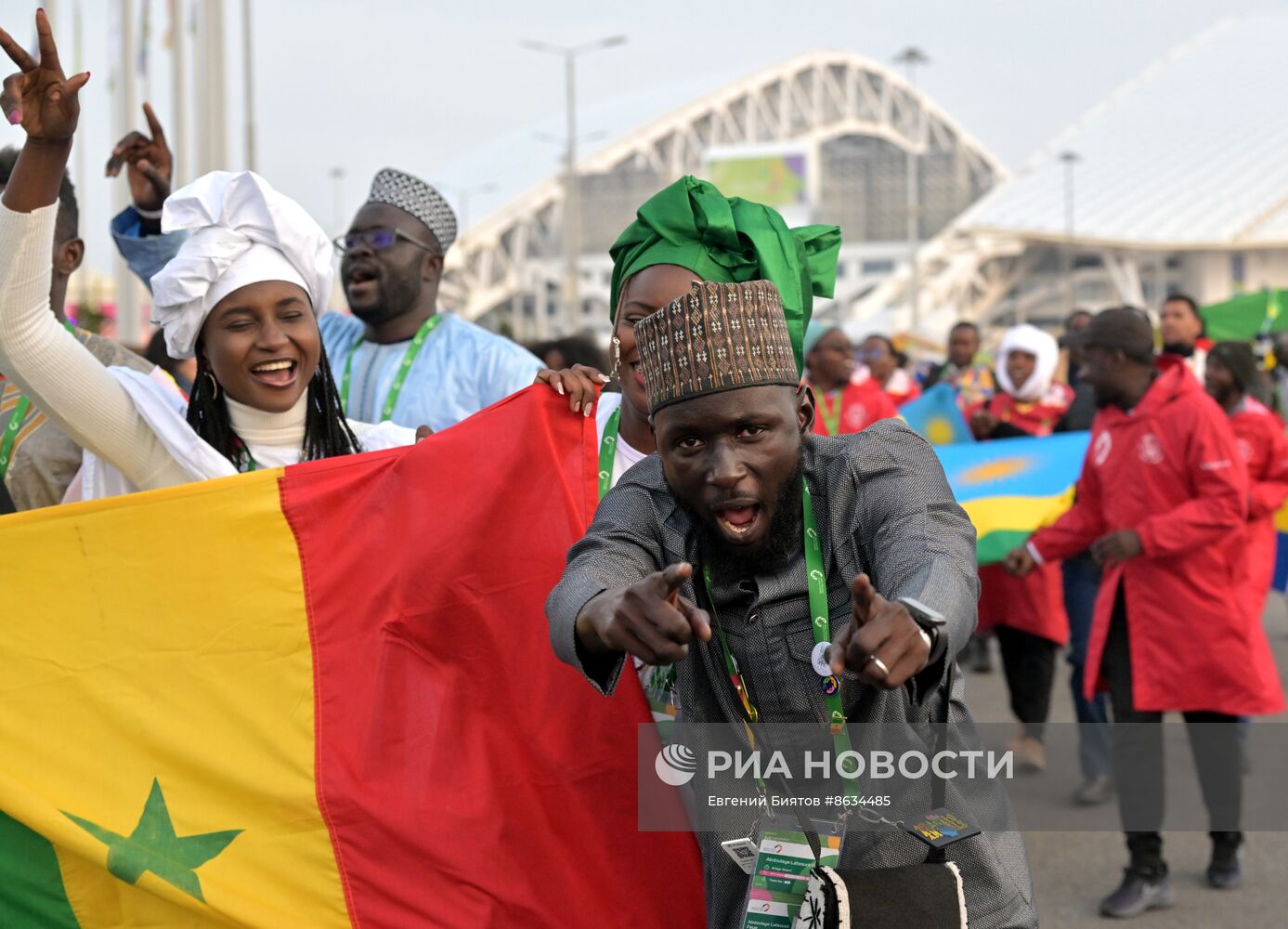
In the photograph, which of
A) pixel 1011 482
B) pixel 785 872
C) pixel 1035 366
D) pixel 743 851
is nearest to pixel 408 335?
pixel 743 851

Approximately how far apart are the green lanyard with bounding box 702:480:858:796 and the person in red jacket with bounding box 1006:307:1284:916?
3.62 meters

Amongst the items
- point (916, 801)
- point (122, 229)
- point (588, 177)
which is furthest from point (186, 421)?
point (588, 177)

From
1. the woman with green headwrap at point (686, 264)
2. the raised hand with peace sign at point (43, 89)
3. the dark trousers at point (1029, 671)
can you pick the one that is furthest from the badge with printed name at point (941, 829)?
the dark trousers at point (1029, 671)

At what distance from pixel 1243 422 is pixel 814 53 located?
368ft

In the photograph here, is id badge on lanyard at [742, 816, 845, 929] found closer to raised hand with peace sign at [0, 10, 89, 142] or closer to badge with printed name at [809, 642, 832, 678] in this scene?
badge with printed name at [809, 642, 832, 678]

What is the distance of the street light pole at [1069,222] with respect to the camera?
8444cm

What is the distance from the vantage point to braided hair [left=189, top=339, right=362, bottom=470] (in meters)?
3.86

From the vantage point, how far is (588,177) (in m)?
95.0

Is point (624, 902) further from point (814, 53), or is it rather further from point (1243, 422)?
point (814, 53)

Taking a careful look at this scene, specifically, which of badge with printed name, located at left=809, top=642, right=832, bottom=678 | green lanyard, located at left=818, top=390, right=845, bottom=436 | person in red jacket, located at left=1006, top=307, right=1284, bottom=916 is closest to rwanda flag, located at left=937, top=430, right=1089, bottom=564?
green lanyard, located at left=818, top=390, right=845, bottom=436

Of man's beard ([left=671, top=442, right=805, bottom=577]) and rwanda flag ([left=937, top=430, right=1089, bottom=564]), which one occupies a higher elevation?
man's beard ([left=671, top=442, right=805, bottom=577])

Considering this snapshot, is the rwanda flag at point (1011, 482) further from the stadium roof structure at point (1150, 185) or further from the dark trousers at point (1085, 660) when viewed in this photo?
the stadium roof structure at point (1150, 185)

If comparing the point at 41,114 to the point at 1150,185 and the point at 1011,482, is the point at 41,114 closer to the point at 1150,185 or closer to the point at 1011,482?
the point at 1011,482

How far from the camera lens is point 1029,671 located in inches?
309
